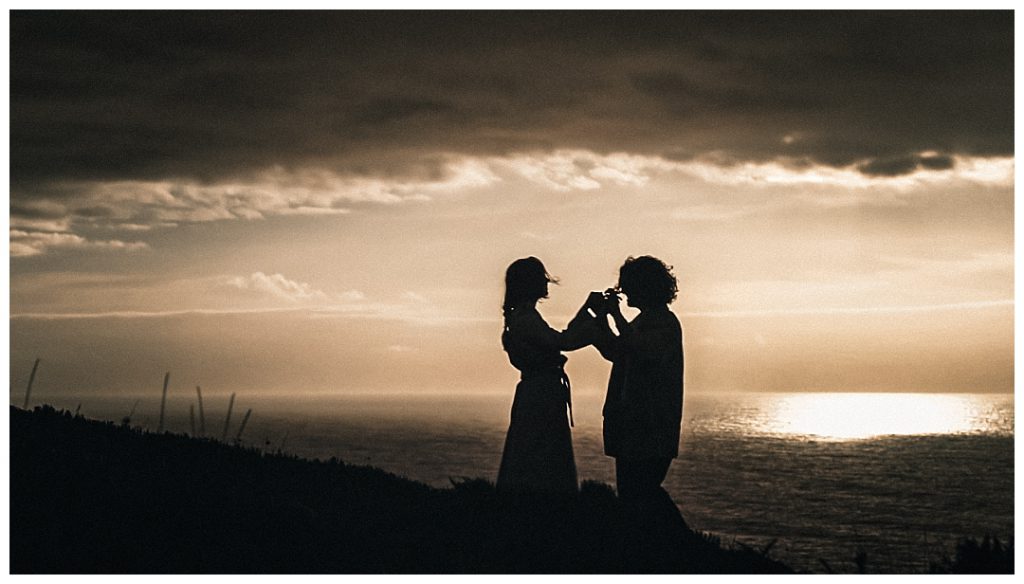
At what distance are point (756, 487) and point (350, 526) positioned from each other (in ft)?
360

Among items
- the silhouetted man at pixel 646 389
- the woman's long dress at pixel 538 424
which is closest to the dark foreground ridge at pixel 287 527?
the woman's long dress at pixel 538 424

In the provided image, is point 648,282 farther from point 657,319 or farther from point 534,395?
point 534,395

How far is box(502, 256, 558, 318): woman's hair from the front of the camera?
1001 centimetres

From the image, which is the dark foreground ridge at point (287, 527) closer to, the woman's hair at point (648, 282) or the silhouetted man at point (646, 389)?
the silhouetted man at point (646, 389)

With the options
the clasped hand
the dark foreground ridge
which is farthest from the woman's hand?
the dark foreground ridge

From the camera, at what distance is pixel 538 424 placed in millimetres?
10234

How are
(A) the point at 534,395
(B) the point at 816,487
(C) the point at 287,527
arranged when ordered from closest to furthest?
(C) the point at 287,527 < (A) the point at 534,395 < (B) the point at 816,487

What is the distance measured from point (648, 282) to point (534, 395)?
5.33ft

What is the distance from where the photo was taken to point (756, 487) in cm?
11388

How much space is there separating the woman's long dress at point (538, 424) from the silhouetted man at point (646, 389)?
561 mm

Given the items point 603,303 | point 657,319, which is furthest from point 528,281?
point 657,319

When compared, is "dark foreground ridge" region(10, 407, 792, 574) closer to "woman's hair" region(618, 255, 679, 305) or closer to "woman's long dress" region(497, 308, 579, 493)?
"woman's long dress" region(497, 308, 579, 493)
